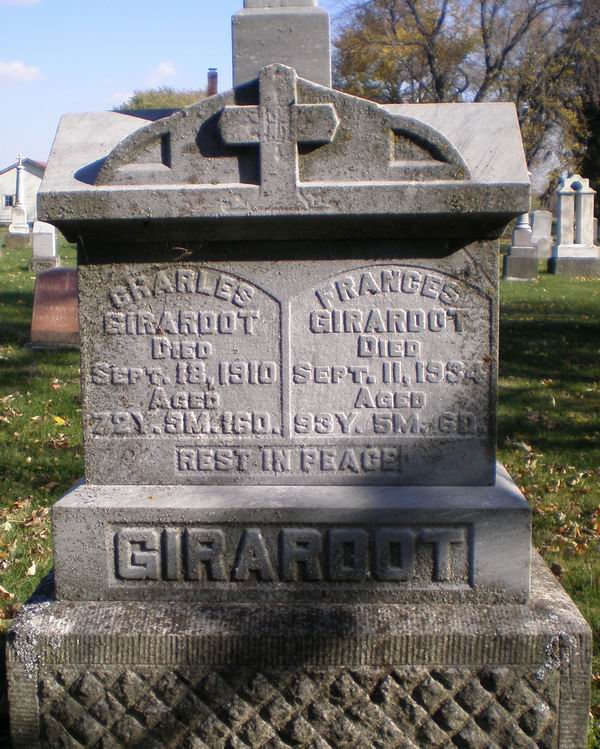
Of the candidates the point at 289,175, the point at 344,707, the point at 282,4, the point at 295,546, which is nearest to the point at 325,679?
the point at 344,707

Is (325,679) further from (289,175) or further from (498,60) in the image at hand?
(498,60)

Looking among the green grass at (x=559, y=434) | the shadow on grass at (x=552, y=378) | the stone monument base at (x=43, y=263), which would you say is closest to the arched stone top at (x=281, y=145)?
the green grass at (x=559, y=434)

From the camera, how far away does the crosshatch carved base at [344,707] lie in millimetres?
2830

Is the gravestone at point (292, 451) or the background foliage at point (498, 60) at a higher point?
the background foliage at point (498, 60)

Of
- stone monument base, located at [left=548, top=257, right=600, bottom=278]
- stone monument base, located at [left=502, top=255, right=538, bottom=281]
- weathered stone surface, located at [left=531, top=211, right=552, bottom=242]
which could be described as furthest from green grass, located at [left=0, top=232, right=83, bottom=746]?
weathered stone surface, located at [left=531, top=211, right=552, bottom=242]

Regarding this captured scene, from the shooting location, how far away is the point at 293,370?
→ 3.04 m

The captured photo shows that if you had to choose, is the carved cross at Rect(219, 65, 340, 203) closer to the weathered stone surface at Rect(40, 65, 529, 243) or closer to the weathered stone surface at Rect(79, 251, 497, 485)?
the weathered stone surface at Rect(40, 65, 529, 243)

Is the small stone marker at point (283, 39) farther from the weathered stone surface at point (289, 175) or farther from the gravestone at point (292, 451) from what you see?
the weathered stone surface at point (289, 175)

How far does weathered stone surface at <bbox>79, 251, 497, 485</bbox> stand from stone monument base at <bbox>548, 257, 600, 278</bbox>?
1753 centimetres

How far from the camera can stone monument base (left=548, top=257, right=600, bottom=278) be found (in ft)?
64.5

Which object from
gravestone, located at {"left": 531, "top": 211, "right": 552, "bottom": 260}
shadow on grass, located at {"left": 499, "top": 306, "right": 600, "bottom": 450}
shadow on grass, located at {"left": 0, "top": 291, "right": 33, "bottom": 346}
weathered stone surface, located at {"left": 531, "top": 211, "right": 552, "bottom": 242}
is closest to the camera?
shadow on grass, located at {"left": 499, "top": 306, "right": 600, "bottom": 450}

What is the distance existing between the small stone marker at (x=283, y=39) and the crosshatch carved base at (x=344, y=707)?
6.14 ft

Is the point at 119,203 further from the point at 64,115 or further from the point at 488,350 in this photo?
the point at 488,350

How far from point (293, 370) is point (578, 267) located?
699 inches
